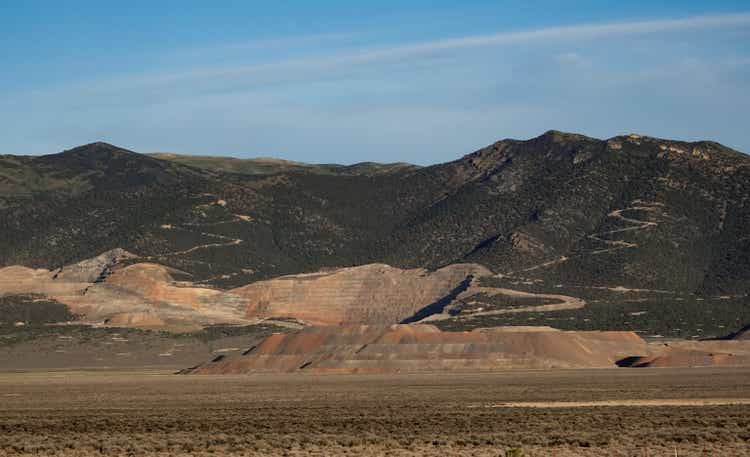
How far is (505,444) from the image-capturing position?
50406 millimetres

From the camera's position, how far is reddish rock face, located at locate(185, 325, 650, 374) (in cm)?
12950

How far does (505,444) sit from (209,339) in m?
Result: 133

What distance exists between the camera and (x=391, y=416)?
66875 millimetres

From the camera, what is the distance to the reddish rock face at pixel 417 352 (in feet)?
425

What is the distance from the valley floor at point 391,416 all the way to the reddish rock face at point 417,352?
48.5 feet

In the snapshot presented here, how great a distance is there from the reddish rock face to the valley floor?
14.8 m

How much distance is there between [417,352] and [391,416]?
65126 mm

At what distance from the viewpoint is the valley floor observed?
165 feet

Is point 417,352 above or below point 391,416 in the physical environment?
above

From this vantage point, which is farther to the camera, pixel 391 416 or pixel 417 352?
pixel 417 352

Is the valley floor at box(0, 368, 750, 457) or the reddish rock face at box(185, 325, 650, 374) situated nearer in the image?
the valley floor at box(0, 368, 750, 457)

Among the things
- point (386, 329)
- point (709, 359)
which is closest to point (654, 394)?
point (709, 359)

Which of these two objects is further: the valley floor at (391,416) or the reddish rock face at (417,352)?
the reddish rock face at (417,352)

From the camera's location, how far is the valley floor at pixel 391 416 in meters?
50.4
